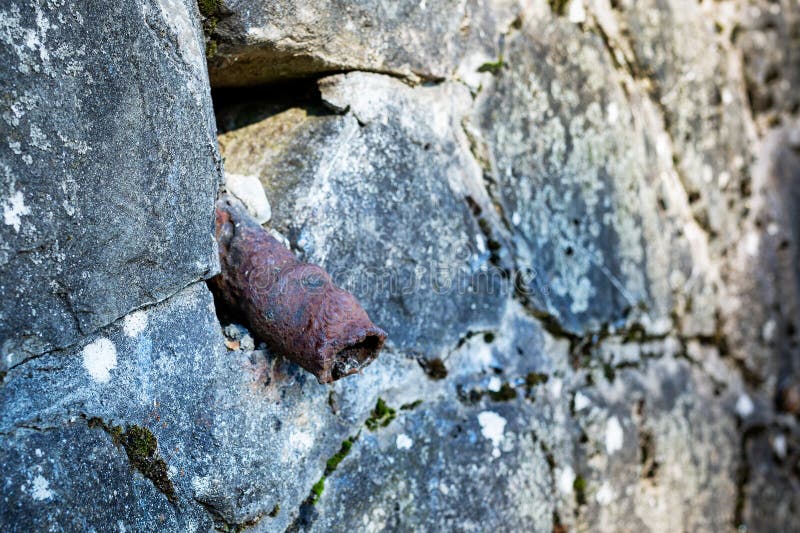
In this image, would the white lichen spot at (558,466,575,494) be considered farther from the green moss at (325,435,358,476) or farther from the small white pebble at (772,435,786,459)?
the small white pebble at (772,435,786,459)

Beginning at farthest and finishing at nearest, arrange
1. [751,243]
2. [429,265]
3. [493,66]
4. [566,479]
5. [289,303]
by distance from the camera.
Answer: [751,243] → [566,479] → [493,66] → [429,265] → [289,303]

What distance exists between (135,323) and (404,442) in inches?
24.0

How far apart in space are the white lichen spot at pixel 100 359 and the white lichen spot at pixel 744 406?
2110mm

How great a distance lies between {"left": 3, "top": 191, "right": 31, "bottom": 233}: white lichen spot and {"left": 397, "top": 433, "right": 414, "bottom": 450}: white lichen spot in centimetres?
81

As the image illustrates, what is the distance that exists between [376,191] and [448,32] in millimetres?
414

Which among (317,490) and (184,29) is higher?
(184,29)

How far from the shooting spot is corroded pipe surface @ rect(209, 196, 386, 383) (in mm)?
1088

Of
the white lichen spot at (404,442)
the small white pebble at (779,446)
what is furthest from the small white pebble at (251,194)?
the small white pebble at (779,446)

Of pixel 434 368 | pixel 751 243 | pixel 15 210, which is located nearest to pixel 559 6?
pixel 434 368

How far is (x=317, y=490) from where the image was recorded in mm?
1279

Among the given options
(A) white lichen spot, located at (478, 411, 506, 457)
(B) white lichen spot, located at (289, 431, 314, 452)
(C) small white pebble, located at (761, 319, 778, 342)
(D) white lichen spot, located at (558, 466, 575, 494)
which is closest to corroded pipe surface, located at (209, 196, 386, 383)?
(B) white lichen spot, located at (289, 431, 314, 452)

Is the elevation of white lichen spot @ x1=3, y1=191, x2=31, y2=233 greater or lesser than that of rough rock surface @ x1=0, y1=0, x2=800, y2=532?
greater

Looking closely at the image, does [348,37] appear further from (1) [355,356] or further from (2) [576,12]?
(2) [576,12]

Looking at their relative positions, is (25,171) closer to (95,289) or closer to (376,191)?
(95,289)
